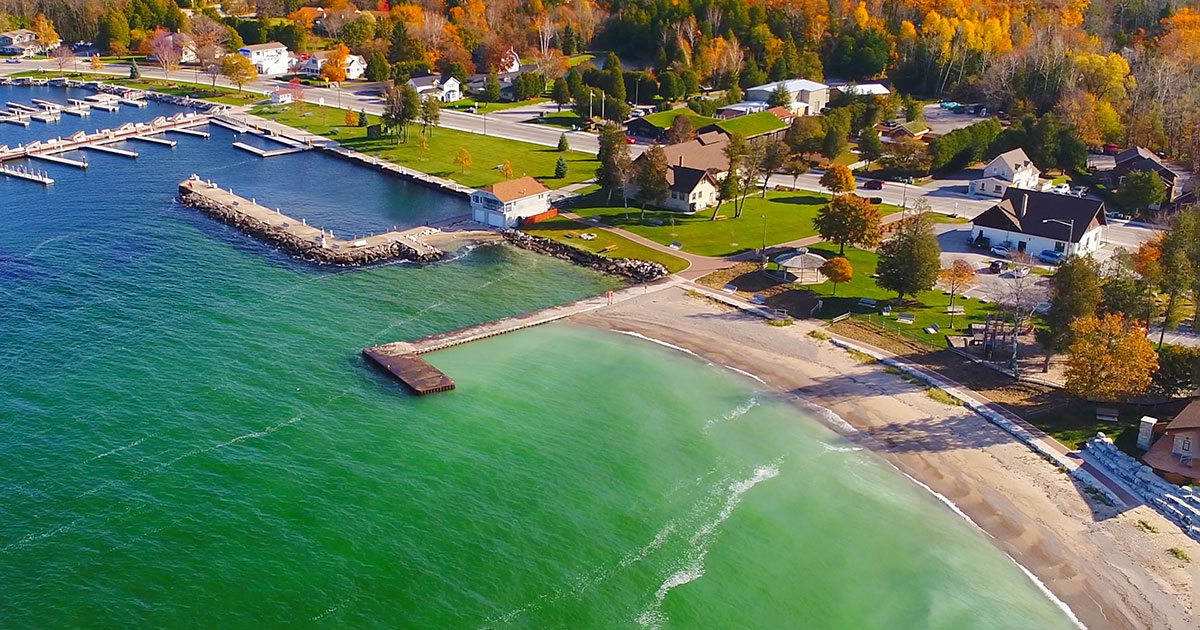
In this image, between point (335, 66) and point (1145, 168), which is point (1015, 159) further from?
point (335, 66)

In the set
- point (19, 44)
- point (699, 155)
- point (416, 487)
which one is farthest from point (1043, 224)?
point (19, 44)

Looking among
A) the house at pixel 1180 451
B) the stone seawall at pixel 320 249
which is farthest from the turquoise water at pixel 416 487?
the house at pixel 1180 451

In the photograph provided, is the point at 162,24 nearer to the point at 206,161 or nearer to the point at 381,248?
the point at 206,161

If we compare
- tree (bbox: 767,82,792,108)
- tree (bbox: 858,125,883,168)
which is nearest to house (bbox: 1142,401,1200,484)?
tree (bbox: 858,125,883,168)

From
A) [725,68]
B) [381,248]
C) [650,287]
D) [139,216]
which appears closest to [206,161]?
[139,216]

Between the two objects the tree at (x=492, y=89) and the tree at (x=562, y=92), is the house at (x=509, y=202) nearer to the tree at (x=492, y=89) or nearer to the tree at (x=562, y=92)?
the tree at (x=562, y=92)

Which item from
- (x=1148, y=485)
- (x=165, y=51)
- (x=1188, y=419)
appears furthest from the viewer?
(x=165, y=51)
